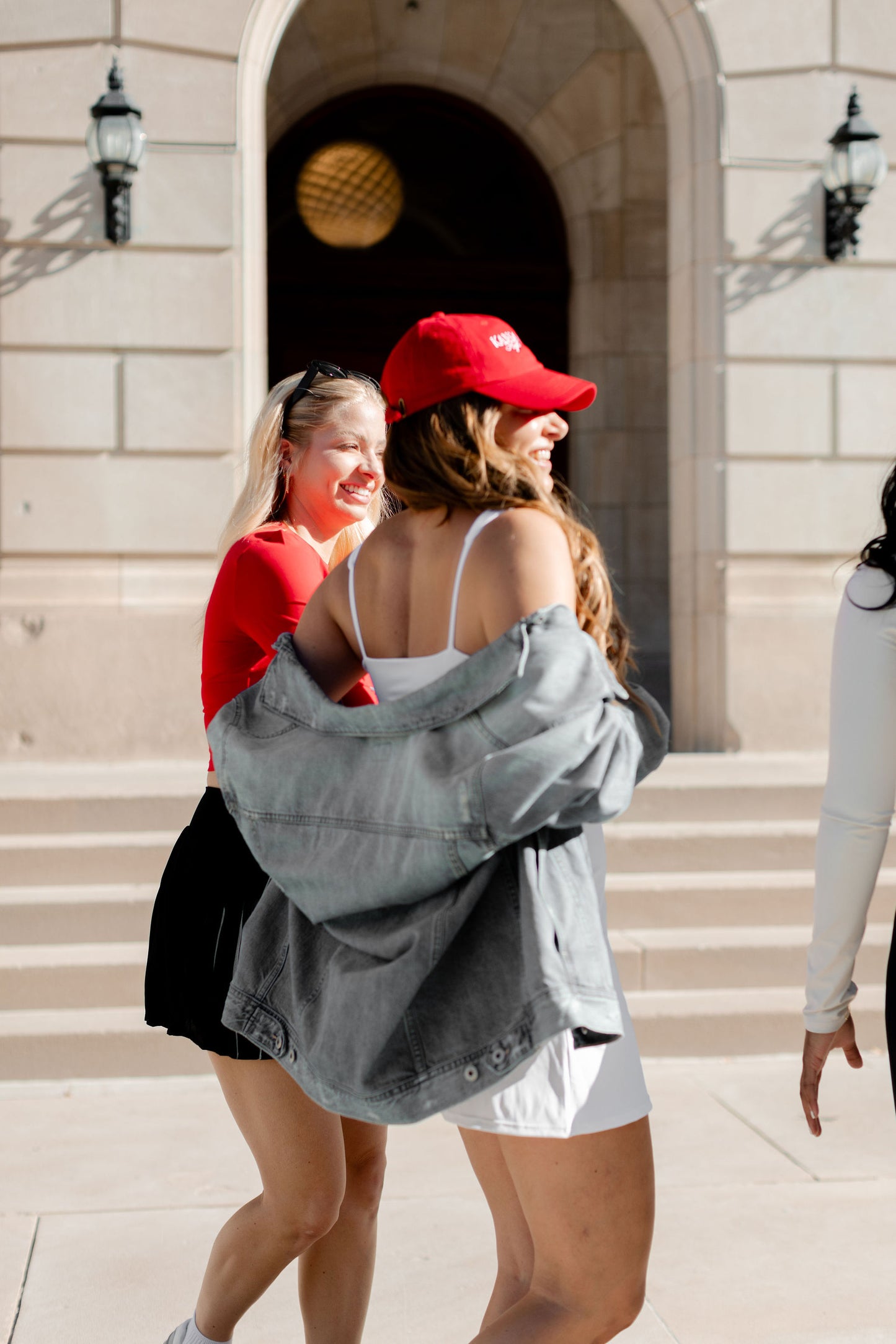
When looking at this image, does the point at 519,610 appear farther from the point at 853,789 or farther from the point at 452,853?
the point at 853,789

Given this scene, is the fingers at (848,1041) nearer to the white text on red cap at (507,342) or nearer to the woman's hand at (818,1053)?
the woman's hand at (818,1053)

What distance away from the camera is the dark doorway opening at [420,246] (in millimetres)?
9867

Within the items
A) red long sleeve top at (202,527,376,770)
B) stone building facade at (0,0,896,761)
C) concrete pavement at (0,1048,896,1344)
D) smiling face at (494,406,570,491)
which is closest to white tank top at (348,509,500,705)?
smiling face at (494,406,570,491)

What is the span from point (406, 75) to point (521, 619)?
9.12m

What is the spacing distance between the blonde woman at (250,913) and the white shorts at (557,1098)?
23.1 inches

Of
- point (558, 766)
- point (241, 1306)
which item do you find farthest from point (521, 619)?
point (241, 1306)

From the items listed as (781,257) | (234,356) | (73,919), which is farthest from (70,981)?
(781,257)

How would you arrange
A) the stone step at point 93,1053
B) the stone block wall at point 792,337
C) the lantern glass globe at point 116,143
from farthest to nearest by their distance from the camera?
the stone block wall at point 792,337 → the lantern glass globe at point 116,143 → the stone step at point 93,1053

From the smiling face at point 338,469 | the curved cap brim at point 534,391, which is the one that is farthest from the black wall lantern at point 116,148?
the curved cap brim at point 534,391

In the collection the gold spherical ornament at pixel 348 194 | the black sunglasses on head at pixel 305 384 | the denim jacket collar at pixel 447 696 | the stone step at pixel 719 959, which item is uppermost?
the gold spherical ornament at pixel 348 194

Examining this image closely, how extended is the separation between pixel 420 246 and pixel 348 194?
653mm

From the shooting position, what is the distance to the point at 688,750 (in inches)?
304

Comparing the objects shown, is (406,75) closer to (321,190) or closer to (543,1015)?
(321,190)

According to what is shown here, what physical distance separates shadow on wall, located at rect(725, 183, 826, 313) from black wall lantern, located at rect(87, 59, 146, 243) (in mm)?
3306
